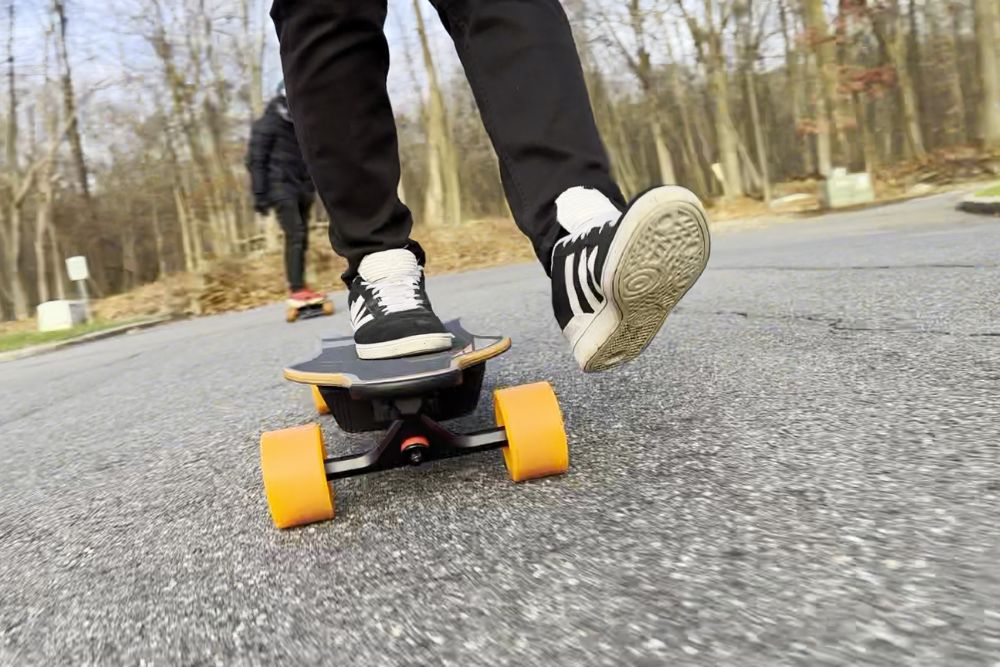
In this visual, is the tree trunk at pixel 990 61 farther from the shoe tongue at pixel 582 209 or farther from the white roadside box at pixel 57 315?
the shoe tongue at pixel 582 209

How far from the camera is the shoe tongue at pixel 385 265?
1529mm

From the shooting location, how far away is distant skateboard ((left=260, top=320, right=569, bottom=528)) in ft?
3.73

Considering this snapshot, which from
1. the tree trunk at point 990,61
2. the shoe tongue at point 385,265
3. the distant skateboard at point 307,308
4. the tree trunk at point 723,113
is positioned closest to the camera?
the shoe tongue at point 385,265

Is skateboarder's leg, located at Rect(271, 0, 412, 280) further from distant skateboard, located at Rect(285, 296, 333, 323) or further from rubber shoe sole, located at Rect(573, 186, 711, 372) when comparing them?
distant skateboard, located at Rect(285, 296, 333, 323)

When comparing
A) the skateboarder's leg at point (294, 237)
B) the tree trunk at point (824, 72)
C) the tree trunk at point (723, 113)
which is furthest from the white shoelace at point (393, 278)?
the tree trunk at point (723, 113)

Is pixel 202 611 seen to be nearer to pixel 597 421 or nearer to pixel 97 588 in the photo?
pixel 97 588

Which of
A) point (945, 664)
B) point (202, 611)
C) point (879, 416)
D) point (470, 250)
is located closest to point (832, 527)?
point (945, 664)

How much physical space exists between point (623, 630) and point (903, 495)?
0.45m

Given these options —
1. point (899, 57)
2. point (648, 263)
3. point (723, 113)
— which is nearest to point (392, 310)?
point (648, 263)

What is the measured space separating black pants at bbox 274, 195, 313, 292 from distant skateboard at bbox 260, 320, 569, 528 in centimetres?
587

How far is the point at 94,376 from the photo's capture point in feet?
14.7

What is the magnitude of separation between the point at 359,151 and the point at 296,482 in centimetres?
72

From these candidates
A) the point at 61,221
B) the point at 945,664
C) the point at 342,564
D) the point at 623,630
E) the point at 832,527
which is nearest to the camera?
the point at 945,664

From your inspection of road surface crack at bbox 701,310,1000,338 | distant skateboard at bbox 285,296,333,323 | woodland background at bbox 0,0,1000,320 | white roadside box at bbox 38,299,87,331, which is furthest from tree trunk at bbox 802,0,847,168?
road surface crack at bbox 701,310,1000,338
